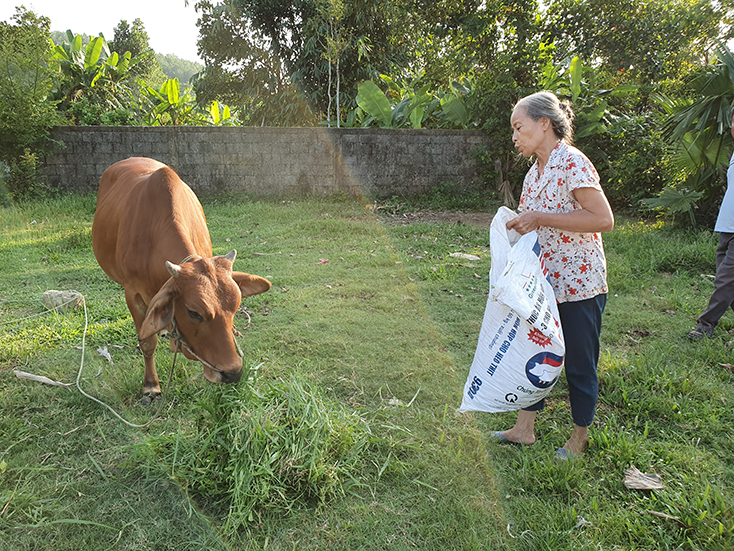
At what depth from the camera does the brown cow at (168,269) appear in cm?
240

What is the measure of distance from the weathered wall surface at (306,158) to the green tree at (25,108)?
0.84 meters

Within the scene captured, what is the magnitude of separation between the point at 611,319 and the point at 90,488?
4363 millimetres

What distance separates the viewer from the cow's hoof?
326 centimetres

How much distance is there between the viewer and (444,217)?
9.31 m

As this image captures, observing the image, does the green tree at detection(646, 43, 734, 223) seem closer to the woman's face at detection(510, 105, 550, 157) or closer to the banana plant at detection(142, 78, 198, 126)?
the woman's face at detection(510, 105, 550, 157)

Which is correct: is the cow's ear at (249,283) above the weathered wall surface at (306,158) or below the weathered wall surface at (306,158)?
below

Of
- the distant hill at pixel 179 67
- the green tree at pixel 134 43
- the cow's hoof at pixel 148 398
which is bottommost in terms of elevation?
the cow's hoof at pixel 148 398

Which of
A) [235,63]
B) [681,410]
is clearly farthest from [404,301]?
[235,63]

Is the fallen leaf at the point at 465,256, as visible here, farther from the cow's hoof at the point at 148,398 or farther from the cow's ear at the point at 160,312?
the cow's ear at the point at 160,312

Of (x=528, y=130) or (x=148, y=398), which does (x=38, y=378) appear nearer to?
(x=148, y=398)

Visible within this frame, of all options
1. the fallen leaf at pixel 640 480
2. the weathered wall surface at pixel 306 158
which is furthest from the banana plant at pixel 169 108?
the fallen leaf at pixel 640 480

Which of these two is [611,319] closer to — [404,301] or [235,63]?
[404,301]

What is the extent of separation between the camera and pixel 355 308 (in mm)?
4836

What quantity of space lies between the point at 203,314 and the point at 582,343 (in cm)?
192
